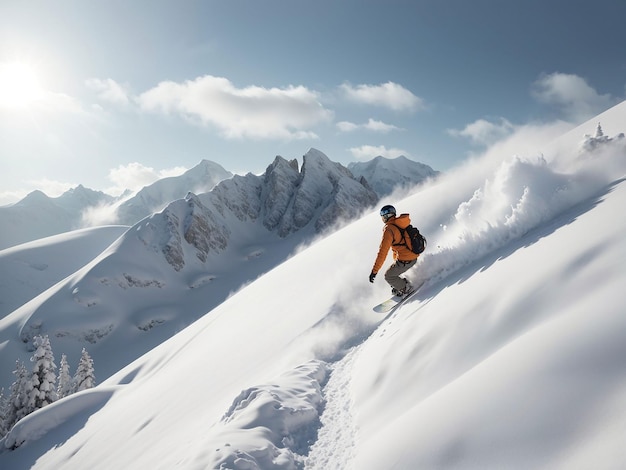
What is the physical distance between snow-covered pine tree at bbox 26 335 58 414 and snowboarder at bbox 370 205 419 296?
36597 mm

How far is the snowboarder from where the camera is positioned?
8.42 meters

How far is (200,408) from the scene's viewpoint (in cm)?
823

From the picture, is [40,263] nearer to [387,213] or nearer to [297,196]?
[297,196]

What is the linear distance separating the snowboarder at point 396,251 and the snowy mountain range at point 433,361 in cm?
45

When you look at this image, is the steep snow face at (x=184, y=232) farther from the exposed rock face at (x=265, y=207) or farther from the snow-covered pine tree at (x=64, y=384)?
the snow-covered pine tree at (x=64, y=384)

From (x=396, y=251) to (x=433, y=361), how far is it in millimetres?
4275

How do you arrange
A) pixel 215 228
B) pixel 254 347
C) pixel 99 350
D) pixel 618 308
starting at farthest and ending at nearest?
1. pixel 215 228
2. pixel 99 350
3. pixel 254 347
4. pixel 618 308

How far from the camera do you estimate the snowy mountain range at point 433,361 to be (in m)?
2.66

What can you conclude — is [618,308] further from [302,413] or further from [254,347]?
[254,347]

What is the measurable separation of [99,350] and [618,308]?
76609 millimetres

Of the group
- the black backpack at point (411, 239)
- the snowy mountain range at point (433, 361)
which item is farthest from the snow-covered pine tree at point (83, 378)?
the black backpack at point (411, 239)

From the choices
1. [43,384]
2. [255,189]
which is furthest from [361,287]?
[255,189]

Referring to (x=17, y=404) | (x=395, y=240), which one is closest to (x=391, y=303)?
(x=395, y=240)

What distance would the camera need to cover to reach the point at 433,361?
459cm
